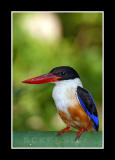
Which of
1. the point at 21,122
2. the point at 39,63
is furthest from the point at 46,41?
the point at 21,122

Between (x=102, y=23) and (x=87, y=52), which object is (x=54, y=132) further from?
(x=102, y=23)

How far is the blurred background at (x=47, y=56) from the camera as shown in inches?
182

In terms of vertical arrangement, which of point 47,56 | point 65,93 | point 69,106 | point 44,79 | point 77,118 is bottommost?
point 77,118

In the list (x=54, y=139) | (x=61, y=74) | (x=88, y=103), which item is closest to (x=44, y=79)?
A: (x=61, y=74)

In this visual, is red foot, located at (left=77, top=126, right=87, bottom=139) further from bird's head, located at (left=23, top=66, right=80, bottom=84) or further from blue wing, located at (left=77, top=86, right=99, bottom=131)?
bird's head, located at (left=23, top=66, right=80, bottom=84)

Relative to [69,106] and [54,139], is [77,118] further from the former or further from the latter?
[54,139]

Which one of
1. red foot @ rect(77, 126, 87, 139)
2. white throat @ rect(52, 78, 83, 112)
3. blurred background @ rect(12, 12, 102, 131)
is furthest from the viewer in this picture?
blurred background @ rect(12, 12, 102, 131)

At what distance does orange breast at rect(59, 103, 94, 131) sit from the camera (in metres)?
4.38

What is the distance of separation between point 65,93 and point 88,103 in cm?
25

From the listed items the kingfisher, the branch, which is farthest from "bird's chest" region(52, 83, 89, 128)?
the branch

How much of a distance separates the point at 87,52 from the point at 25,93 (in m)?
0.76

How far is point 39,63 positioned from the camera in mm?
4730

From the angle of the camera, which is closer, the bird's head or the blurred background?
the bird's head

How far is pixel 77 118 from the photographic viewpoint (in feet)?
14.5
